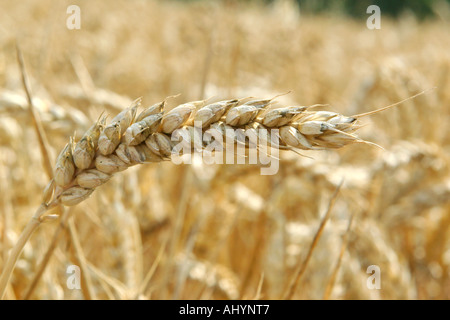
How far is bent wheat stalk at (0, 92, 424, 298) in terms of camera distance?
302 mm

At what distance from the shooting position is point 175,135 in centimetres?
31

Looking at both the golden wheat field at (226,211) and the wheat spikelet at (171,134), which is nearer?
the wheat spikelet at (171,134)

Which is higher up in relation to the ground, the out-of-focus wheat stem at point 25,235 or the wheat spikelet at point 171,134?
the wheat spikelet at point 171,134

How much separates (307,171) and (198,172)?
256 mm

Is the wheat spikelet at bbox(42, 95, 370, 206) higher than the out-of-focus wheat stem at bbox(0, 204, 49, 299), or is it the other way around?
the wheat spikelet at bbox(42, 95, 370, 206)

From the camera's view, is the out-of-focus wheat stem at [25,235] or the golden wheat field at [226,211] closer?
the out-of-focus wheat stem at [25,235]

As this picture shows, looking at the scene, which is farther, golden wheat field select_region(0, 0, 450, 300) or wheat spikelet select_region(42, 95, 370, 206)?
golden wheat field select_region(0, 0, 450, 300)

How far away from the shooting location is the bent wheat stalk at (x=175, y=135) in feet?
0.99

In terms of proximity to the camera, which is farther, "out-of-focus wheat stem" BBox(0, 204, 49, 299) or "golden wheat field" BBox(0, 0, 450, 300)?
"golden wheat field" BBox(0, 0, 450, 300)

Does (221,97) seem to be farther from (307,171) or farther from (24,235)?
(24,235)

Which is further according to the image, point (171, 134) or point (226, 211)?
point (226, 211)

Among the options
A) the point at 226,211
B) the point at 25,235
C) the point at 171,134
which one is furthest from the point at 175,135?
the point at 226,211

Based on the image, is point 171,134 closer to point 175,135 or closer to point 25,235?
point 175,135
